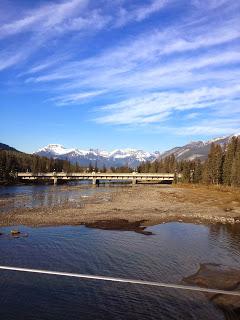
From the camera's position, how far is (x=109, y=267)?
2667cm

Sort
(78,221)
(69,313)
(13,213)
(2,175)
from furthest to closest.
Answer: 1. (2,175)
2. (13,213)
3. (78,221)
4. (69,313)

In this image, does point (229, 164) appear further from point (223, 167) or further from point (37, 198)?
point (37, 198)

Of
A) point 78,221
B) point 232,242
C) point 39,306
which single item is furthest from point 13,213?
point 39,306

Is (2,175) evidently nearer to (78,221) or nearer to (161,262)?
(78,221)

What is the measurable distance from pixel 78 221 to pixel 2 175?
111792mm

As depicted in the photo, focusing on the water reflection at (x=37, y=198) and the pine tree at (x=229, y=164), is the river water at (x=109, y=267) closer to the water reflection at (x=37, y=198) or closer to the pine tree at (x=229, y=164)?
the water reflection at (x=37, y=198)

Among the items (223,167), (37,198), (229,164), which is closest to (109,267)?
(37,198)

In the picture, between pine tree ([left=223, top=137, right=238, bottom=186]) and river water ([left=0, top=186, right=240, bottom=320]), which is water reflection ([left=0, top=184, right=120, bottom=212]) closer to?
river water ([left=0, top=186, right=240, bottom=320])

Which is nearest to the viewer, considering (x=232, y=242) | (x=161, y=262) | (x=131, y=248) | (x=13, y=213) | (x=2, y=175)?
(x=161, y=262)

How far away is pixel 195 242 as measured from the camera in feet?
121

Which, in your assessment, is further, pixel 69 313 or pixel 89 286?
pixel 89 286

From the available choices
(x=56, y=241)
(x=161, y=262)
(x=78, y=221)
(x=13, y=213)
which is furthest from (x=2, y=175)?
(x=161, y=262)

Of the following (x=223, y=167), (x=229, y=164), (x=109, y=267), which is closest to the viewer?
(x=109, y=267)

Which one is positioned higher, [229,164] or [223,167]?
[229,164]
